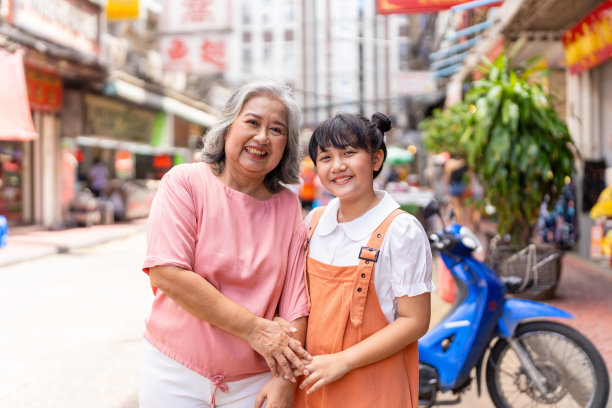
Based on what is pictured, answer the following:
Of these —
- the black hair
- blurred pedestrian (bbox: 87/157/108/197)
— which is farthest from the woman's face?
blurred pedestrian (bbox: 87/157/108/197)

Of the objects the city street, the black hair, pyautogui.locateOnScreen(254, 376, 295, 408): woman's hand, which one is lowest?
the city street

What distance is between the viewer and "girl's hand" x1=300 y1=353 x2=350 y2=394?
172cm

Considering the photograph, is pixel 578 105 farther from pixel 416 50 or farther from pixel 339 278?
pixel 416 50

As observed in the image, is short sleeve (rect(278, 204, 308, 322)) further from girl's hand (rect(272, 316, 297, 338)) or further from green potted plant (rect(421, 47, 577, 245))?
green potted plant (rect(421, 47, 577, 245))

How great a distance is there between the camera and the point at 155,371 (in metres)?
1.80

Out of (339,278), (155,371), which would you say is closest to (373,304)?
(339,278)

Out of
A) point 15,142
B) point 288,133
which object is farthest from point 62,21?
point 288,133

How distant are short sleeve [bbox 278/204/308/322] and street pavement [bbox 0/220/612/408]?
2244 millimetres

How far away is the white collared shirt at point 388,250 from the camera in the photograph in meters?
1.76

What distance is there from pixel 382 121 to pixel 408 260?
489 mm

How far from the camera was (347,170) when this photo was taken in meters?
1.87

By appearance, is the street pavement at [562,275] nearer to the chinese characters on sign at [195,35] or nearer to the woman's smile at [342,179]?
the woman's smile at [342,179]

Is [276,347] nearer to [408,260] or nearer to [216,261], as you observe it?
[216,261]

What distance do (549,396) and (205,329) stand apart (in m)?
2.36
